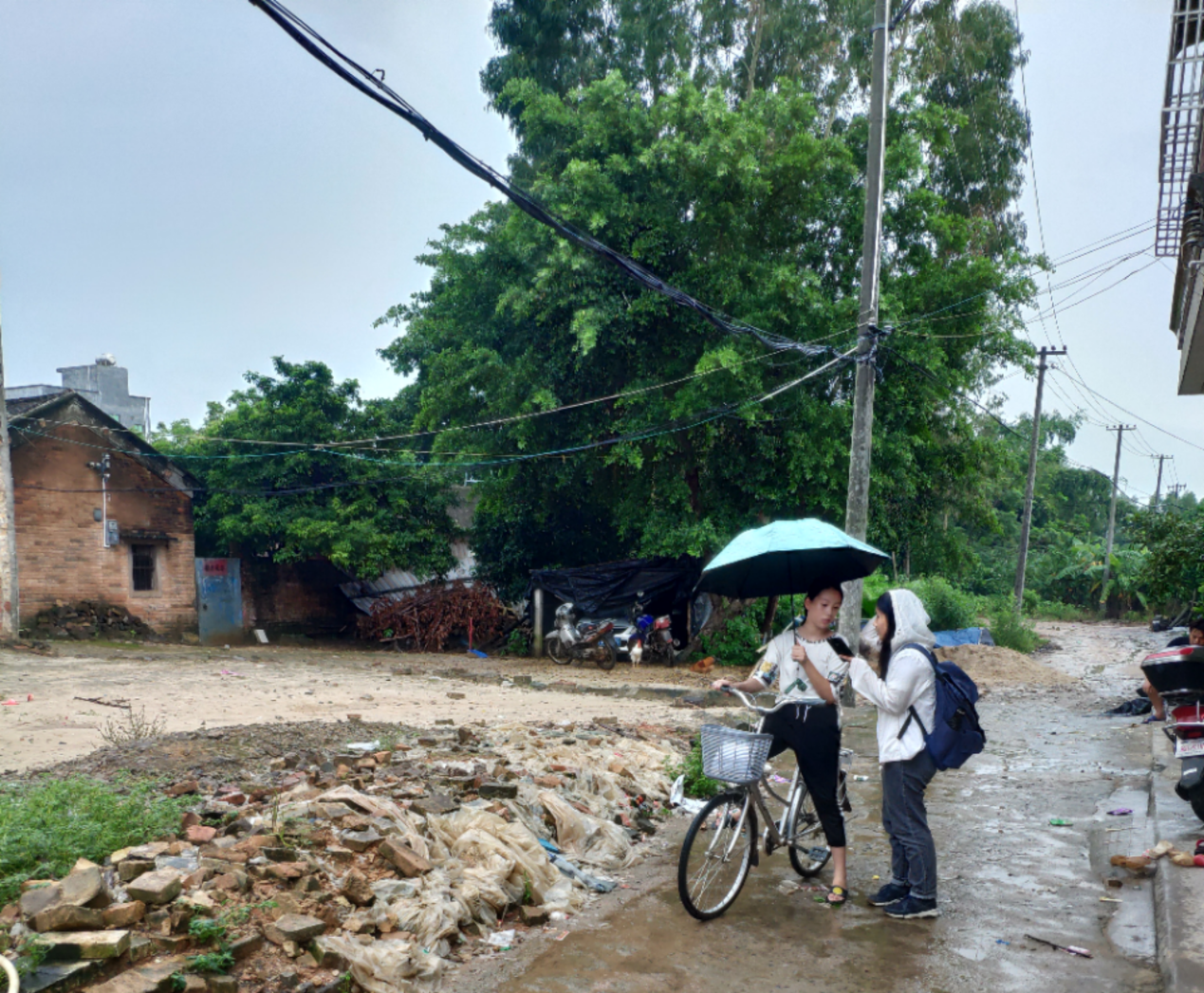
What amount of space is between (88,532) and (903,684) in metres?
21.3

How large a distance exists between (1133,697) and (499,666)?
1142cm

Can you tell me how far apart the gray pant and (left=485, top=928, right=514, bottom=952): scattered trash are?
2.06m

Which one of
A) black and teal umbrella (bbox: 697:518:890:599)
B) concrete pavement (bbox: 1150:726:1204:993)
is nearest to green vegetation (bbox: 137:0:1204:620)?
concrete pavement (bbox: 1150:726:1204:993)

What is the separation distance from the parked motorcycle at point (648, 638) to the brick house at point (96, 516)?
11.6 m

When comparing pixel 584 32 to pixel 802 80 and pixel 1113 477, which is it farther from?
pixel 1113 477

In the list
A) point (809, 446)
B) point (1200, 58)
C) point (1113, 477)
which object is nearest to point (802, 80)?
point (809, 446)

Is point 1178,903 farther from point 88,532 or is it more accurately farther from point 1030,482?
point 1030,482

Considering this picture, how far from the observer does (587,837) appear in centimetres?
595

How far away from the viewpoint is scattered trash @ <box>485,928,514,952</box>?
443cm

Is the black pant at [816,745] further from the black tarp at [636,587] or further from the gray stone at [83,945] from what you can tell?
the black tarp at [636,587]

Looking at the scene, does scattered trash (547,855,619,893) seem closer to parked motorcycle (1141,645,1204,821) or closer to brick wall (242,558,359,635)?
parked motorcycle (1141,645,1204,821)

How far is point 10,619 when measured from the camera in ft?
59.3

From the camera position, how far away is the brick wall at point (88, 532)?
20.2 meters

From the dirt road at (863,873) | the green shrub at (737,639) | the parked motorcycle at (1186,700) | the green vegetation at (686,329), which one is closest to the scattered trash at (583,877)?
the dirt road at (863,873)
